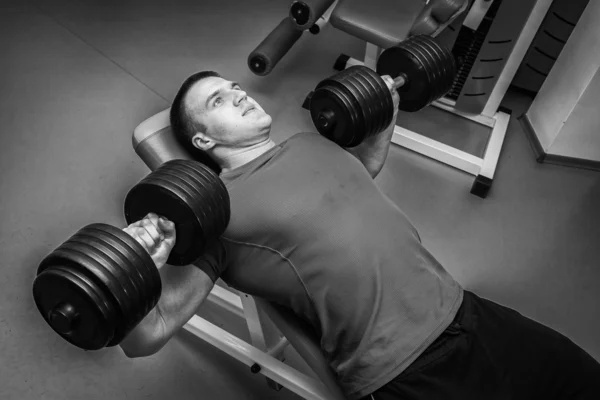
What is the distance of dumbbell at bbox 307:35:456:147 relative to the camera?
1.44 m

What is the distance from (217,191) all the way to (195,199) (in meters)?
0.06

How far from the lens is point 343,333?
50.8 inches

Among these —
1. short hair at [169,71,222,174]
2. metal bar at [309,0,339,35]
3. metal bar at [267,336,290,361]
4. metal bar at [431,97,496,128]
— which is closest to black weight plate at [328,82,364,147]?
short hair at [169,71,222,174]

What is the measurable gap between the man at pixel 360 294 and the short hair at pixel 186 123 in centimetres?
26

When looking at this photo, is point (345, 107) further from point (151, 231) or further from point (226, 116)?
point (151, 231)

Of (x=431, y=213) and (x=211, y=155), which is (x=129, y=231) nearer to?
(x=211, y=155)

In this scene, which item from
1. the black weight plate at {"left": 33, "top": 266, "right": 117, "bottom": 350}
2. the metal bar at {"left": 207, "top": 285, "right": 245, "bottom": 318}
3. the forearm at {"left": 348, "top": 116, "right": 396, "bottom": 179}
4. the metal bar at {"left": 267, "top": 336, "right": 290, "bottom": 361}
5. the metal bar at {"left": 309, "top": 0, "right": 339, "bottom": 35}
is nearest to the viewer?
the black weight plate at {"left": 33, "top": 266, "right": 117, "bottom": 350}

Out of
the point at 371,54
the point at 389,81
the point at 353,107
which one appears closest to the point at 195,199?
the point at 353,107

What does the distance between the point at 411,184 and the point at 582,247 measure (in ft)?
2.55

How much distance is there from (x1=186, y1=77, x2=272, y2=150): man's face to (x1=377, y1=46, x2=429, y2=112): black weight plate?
42 cm

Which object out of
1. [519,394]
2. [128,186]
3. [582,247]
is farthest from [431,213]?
[128,186]

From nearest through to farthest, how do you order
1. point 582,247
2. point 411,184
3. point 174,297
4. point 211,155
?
point 174,297 → point 211,155 → point 582,247 → point 411,184

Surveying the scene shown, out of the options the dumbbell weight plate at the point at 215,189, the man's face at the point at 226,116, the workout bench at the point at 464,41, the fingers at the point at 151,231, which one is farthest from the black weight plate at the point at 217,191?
the workout bench at the point at 464,41

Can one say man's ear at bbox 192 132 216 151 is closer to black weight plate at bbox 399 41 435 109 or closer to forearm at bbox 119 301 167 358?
forearm at bbox 119 301 167 358
